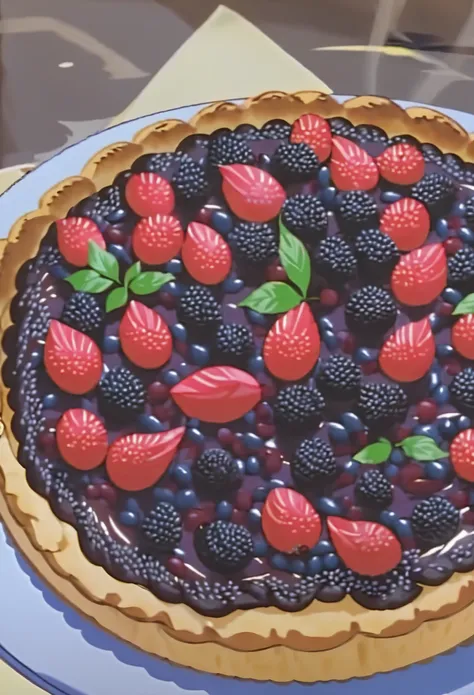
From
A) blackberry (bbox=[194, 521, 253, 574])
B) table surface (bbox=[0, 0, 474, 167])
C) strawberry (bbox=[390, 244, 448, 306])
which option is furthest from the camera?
table surface (bbox=[0, 0, 474, 167])

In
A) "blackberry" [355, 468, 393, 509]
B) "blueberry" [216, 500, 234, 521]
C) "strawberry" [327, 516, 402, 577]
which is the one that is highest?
"blackberry" [355, 468, 393, 509]

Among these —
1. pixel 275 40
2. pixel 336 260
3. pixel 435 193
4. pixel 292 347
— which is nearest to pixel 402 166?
pixel 435 193

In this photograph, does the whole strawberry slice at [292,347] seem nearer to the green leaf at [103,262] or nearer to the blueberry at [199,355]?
the blueberry at [199,355]

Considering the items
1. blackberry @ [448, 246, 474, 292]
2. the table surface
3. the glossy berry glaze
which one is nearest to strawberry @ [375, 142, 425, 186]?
the glossy berry glaze

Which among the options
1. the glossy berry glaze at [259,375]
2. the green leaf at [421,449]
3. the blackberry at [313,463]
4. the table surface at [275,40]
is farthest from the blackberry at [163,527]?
the table surface at [275,40]

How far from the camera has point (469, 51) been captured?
1.34 m

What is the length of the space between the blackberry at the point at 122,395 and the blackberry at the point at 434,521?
26 cm

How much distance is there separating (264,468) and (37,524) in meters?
0.21

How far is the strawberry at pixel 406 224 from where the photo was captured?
33.3 inches

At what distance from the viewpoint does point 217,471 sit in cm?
74

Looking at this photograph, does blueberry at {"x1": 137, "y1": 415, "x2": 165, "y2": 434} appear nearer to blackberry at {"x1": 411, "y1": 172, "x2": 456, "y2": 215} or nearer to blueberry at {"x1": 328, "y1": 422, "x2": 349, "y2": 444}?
blueberry at {"x1": 328, "y1": 422, "x2": 349, "y2": 444}

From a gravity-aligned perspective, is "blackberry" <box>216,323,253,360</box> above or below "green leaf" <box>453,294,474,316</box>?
below

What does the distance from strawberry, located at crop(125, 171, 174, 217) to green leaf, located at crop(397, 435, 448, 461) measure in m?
0.34

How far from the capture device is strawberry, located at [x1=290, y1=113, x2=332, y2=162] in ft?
2.95
